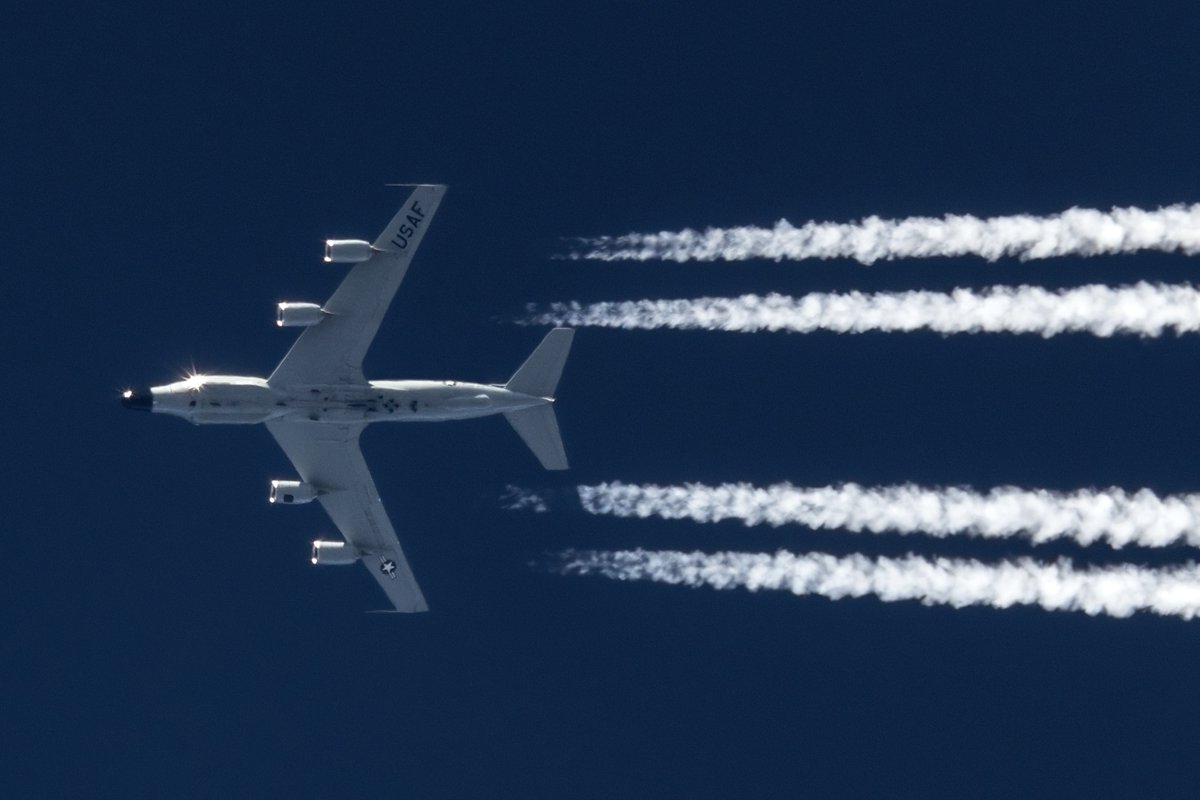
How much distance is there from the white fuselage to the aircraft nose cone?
717mm

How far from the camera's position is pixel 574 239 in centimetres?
8162

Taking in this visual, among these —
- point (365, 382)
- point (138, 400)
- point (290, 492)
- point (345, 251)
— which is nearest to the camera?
point (138, 400)

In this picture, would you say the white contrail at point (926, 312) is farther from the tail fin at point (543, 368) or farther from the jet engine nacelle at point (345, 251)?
the jet engine nacelle at point (345, 251)

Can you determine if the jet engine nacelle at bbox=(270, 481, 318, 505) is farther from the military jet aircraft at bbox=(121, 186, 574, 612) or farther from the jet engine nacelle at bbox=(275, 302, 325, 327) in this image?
the jet engine nacelle at bbox=(275, 302, 325, 327)

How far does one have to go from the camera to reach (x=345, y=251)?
253ft

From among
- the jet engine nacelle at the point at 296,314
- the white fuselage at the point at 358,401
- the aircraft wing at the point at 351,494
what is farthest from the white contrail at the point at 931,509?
the jet engine nacelle at the point at 296,314

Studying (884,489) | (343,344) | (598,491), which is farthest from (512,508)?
(884,489)

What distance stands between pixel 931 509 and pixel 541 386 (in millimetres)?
15237

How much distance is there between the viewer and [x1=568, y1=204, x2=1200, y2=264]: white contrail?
7481cm

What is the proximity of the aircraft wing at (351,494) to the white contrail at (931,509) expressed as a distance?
817 cm

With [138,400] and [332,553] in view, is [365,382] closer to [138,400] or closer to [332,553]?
[332,553]

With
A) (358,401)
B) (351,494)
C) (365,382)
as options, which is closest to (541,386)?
(365,382)

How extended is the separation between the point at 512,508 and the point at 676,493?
6.83 metres

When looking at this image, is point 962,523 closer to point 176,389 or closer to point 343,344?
point 343,344
